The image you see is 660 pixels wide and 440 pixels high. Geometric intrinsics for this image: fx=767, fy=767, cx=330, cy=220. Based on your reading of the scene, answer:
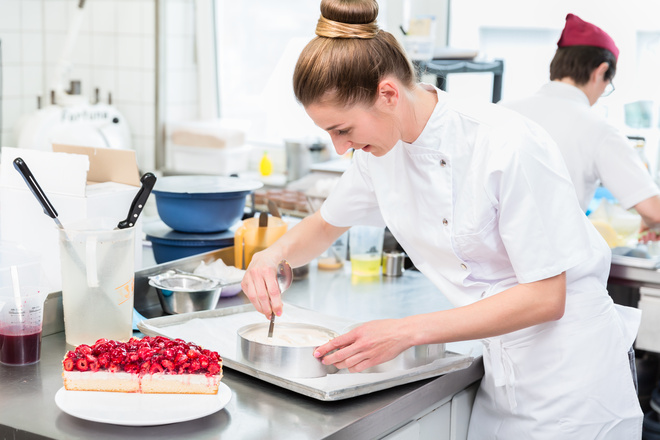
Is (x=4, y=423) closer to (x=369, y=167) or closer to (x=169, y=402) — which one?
(x=169, y=402)

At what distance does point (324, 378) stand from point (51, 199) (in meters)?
0.79

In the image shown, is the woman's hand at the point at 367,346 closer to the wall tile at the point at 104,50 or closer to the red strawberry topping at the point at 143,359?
the red strawberry topping at the point at 143,359

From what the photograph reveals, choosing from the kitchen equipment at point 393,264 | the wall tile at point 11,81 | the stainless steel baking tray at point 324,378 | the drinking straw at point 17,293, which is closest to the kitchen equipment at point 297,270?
the kitchen equipment at point 393,264

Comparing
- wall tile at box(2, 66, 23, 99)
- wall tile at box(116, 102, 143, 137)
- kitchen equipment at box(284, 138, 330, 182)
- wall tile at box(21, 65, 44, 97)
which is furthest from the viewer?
wall tile at box(116, 102, 143, 137)

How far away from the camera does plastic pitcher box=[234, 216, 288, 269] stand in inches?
82.4

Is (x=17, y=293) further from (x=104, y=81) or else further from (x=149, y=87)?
(x=104, y=81)

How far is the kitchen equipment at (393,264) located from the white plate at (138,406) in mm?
1046

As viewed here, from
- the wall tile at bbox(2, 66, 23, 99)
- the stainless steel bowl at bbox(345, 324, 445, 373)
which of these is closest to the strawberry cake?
the stainless steel bowl at bbox(345, 324, 445, 373)

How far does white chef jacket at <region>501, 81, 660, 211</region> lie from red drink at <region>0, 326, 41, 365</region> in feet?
5.72

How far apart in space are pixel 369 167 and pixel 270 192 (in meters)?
1.67

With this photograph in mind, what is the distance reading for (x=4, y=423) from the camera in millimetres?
1237

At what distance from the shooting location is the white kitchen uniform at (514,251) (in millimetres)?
1363

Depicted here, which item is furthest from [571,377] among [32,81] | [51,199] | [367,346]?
[32,81]

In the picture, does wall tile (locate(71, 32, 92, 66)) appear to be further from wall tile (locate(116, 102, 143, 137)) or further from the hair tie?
the hair tie
